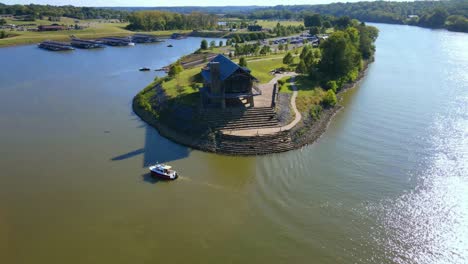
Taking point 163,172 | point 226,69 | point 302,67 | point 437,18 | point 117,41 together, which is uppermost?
point 437,18

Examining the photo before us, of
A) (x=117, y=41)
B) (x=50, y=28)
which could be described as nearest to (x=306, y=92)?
(x=117, y=41)

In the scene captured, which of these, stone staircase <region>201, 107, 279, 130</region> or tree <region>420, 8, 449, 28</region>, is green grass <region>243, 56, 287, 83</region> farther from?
tree <region>420, 8, 449, 28</region>

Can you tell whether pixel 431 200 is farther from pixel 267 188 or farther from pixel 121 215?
pixel 121 215

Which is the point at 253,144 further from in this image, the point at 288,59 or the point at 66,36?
the point at 66,36

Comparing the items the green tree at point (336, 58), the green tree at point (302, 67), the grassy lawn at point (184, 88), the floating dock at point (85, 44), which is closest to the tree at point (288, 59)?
the green tree at point (302, 67)

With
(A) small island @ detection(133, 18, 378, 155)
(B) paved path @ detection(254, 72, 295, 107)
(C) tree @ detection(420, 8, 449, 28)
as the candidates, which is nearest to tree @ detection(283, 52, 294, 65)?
(A) small island @ detection(133, 18, 378, 155)

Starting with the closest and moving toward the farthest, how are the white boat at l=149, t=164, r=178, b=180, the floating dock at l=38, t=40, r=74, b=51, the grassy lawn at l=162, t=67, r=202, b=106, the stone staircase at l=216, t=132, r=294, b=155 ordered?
the white boat at l=149, t=164, r=178, b=180 → the stone staircase at l=216, t=132, r=294, b=155 → the grassy lawn at l=162, t=67, r=202, b=106 → the floating dock at l=38, t=40, r=74, b=51

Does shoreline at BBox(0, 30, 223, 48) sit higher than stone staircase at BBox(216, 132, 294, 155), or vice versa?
shoreline at BBox(0, 30, 223, 48)

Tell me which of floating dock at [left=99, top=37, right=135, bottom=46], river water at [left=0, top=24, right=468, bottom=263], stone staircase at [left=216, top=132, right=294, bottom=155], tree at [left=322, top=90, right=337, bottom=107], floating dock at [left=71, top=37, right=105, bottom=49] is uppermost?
floating dock at [left=99, top=37, right=135, bottom=46]
